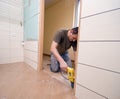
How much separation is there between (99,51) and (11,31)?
2.28 m

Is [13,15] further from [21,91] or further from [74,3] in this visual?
[21,91]

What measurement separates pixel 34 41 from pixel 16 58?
97 centimetres

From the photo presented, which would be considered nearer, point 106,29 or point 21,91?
point 106,29

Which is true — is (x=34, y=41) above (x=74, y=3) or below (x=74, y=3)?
below

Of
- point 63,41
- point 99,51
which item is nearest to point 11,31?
point 63,41

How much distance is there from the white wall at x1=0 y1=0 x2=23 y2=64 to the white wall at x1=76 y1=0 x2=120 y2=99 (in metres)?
2.04

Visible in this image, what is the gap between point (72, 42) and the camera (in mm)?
1680

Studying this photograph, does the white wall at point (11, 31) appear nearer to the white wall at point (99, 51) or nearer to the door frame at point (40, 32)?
the door frame at point (40, 32)

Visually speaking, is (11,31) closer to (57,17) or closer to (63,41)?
(63,41)

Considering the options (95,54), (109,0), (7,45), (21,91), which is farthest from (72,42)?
(7,45)

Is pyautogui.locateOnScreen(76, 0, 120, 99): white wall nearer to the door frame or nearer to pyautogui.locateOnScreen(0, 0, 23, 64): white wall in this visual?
the door frame

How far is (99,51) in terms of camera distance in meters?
0.79

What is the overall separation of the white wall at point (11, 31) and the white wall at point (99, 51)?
80.3 inches

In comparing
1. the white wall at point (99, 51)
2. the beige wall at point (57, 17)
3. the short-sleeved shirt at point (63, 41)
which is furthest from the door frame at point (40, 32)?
the beige wall at point (57, 17)
